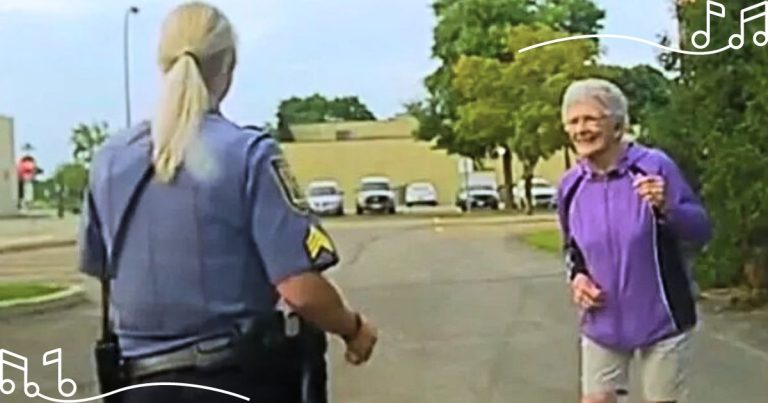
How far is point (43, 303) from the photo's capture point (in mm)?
13328

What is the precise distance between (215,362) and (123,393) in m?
0.23

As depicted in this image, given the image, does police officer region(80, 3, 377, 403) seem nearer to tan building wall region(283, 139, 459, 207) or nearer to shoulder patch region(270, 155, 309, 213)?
shoulder patch region(270, 155, 309, 213)

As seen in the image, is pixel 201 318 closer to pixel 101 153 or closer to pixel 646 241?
pixel 101 153

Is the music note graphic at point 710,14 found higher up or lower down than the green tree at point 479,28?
lower down

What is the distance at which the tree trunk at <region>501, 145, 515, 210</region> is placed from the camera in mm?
20542

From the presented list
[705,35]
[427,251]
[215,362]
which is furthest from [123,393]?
[427,251]

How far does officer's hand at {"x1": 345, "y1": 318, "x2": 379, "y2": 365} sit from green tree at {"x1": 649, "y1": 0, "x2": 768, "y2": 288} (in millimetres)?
7874

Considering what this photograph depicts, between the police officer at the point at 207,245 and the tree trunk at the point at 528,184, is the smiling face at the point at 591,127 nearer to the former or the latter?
the police officer at the point at 207,245

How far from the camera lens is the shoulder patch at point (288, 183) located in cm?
278

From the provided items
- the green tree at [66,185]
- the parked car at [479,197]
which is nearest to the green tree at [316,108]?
the green tree at [66,185]

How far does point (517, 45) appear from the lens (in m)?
17.2

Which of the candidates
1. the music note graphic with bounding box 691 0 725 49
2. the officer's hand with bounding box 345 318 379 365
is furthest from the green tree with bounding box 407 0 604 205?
the officer's hand with bounding box 345 318 379 365

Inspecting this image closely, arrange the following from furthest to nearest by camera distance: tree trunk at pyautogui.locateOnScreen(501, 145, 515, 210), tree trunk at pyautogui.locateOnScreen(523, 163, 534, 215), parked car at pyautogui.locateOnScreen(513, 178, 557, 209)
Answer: tree trunk at pyautogui.locateOnScreen(501, 145, 515, 210) < parked car at pyautogui.locateOnScreen(513, 178, 557, 209) < tree trunk at pyautogui.locateOnScreen(523, 163, 534, 215)

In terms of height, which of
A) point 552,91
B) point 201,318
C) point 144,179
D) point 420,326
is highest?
point 552,91
